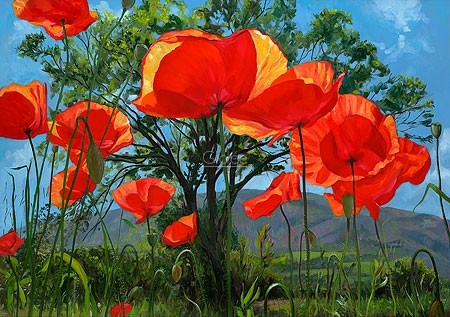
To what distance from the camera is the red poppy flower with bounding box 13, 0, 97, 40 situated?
72 cm

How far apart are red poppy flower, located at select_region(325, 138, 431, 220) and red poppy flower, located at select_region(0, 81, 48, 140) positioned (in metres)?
0.33

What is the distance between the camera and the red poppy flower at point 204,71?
0.49 meters

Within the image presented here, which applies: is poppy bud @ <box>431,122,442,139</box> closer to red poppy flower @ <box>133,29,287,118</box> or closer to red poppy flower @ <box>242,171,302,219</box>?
red poppy flower @ <box>242,171,302,219</box>

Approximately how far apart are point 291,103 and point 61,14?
335 mm

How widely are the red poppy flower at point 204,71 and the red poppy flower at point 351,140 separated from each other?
0.11 metres

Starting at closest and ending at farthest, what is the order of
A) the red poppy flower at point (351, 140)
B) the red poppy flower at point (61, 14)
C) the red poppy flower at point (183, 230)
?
the red poppy flower at point (351, 140)
the red poppy flower at point (61, 14)
the red poppy flower at point (183, 230)

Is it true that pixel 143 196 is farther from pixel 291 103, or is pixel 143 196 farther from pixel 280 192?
pixel 291 103

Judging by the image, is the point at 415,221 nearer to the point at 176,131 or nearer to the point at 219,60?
the point at 176,131

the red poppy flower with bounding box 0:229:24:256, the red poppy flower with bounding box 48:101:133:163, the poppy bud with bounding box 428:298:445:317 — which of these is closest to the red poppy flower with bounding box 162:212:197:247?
the red poppy flower with bounding box 0:229:24:256

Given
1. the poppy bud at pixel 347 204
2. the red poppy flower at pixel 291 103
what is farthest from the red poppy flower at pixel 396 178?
the red poppy flower at pixel 291 103

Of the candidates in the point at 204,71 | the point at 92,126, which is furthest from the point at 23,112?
the point at 204,71

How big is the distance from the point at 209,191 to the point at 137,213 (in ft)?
9.98

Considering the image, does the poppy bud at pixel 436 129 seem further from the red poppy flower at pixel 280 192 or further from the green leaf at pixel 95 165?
the green leaf at pixel 95 165

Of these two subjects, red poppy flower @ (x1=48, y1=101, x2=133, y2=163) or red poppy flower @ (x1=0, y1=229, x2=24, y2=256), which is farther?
red poppy flower @ (x1=0, y1=229, x2=24, y2=256)
